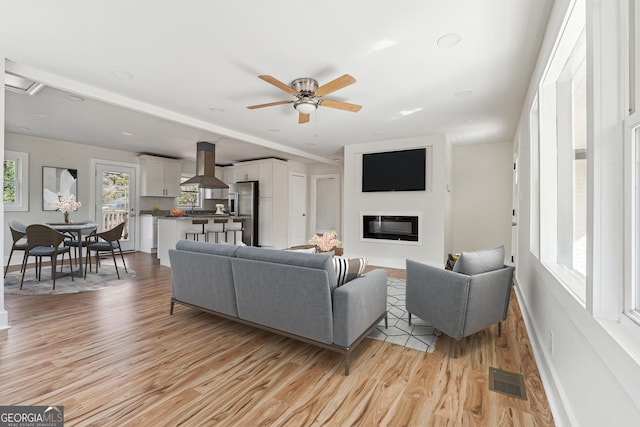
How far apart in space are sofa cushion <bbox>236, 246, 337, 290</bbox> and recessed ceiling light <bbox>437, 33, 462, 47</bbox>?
1.93 meters

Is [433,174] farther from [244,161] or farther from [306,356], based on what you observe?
[244,161]

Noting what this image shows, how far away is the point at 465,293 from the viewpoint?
6.97 ft

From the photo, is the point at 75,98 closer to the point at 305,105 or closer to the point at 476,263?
the point at 305,105

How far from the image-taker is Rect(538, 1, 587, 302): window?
184cm

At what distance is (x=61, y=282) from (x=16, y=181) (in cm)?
273

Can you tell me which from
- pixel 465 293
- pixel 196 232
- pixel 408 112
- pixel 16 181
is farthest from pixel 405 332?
pixel 16 181

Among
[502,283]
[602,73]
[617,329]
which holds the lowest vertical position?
[502,283]

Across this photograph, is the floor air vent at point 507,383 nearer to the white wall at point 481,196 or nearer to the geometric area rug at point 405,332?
the geometric area rug at point 405,332

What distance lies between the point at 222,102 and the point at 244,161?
4.57 metres

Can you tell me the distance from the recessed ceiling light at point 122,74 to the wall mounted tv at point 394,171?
160 inches

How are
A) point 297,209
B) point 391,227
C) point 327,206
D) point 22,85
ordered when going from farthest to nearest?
point 327,206 → point 297,209 → point 391,227 → point 22,85

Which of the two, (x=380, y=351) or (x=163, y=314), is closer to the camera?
(x=380, y=351)

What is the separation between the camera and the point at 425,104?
3.70m

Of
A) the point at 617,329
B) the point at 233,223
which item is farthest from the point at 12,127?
the point at 617,329
